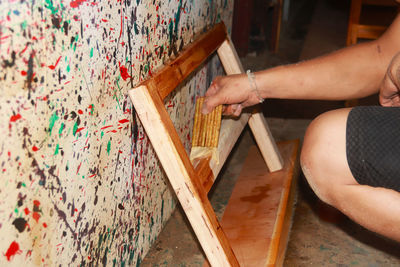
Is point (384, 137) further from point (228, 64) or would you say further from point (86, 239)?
point (228, 64)

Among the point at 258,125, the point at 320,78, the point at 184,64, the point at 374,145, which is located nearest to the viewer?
the point at 374,145

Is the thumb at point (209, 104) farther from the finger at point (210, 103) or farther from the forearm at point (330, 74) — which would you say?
the forearm at point (330, 74)

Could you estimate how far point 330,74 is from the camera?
128 cm

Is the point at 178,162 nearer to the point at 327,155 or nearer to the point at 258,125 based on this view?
the point at 327,155

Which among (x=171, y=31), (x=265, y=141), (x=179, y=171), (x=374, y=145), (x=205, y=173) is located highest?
(x=171, y=31)

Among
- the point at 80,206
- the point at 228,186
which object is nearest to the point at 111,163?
the point at 80,206

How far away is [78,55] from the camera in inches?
31.5

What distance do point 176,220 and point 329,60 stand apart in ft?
2.48

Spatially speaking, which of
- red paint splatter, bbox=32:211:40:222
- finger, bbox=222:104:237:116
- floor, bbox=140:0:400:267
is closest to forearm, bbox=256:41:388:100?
finger, bbox=222:104:237:116

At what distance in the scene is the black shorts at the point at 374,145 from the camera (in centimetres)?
91

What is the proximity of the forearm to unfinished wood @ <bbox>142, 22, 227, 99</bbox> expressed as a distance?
20cm

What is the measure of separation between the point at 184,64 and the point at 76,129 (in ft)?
1.43

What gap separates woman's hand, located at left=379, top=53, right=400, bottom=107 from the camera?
98cm

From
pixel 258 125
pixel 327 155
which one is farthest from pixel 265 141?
pixel 327 155
